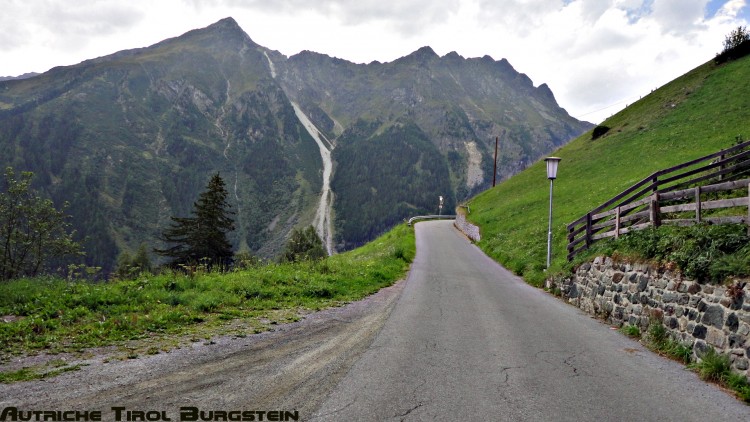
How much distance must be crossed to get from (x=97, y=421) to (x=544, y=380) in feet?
22.2

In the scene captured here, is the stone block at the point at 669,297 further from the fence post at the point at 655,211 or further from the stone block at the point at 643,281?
the fence post at the point at 655,211

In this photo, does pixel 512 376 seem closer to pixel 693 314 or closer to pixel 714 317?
pixel 714 317

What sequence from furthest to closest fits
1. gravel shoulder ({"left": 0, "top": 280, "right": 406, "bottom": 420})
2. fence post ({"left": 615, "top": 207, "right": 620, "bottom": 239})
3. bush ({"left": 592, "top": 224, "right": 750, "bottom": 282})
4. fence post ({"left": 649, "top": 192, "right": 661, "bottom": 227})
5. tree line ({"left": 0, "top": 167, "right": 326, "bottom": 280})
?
tree line ({"left": 0, "top": 167, "right": 326, "bottom": 280})
fence post ({"left": 615, "top": 207, "right": 620, "bottom": 239})
fence post ({"left": 649, "top": 192, "right": 661, "bottom": 227})
bush ({"left": 592, "top": 224, "right": 750, "bottom": 282})
gravel shoulder ({"left": 0, "top": 280, "right": 406, "bottom": 420})

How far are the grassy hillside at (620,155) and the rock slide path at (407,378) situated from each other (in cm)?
969

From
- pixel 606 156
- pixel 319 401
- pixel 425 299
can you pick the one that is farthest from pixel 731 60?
pixel 319 401

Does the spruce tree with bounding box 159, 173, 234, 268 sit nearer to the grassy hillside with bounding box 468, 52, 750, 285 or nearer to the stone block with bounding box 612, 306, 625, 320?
the grassy hillside with bounding box 468, 52, 750, 285

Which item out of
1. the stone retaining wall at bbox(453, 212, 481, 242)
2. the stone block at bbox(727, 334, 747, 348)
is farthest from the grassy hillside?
the stone block at bbox(727, 334, 747, 348)

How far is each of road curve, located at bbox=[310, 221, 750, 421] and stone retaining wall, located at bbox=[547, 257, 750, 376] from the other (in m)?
0.71

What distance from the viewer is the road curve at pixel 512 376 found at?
5.93 meters

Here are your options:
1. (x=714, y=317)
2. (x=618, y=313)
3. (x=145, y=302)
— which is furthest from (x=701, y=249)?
(x=145, y=302)

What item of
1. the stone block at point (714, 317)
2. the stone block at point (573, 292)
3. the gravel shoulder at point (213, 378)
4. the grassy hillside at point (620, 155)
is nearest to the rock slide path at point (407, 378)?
the gravel shoulder at point (213, 378)

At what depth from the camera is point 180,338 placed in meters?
8.73

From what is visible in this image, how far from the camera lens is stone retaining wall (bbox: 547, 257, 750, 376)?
730 centimetres

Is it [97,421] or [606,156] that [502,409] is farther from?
[606,156]
